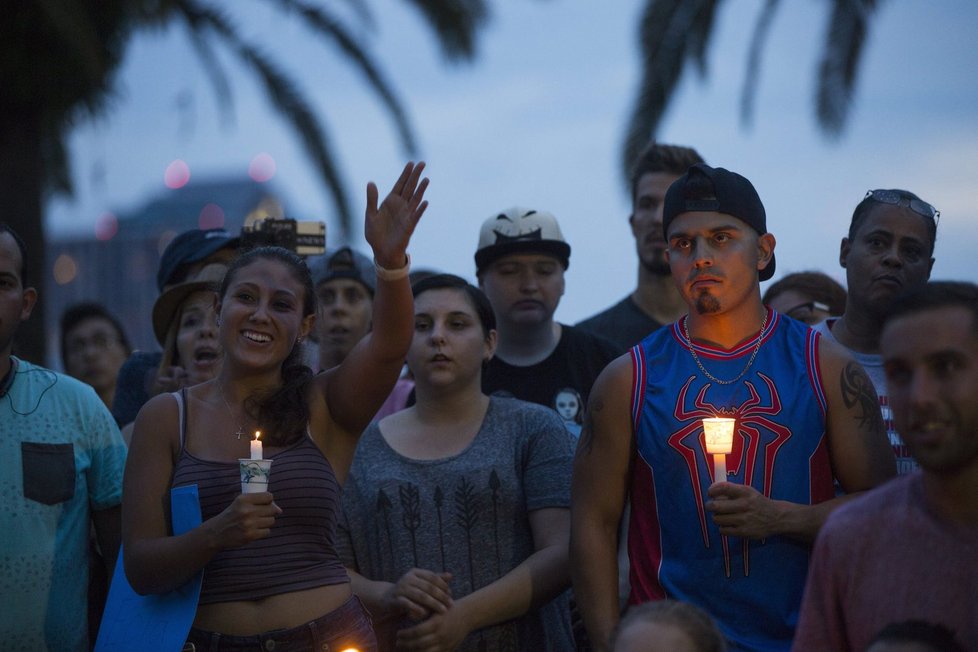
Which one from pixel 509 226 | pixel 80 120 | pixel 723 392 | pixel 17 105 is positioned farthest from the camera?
pixel 80 120

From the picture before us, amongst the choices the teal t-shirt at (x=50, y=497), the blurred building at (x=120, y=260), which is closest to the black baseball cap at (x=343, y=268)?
the teal t-shirt at (x=50, y=497)

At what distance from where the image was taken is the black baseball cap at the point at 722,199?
13.9 feet

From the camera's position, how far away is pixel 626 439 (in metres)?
4.15

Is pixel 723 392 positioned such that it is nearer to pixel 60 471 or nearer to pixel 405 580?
pixel 405 580

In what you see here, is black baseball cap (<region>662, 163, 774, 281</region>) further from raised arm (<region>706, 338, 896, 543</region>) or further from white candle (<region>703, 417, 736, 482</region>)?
white candle (<region>703, 417, 736, 482</region>)

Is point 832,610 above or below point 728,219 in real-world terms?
below

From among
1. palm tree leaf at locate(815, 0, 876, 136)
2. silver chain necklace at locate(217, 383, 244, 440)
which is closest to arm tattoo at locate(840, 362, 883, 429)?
silver chain necklace at locate(217, 383, 244, 440)

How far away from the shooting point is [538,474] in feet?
16.6

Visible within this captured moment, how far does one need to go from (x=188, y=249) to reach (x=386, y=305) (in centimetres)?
251

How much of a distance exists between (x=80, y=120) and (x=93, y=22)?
1.10m

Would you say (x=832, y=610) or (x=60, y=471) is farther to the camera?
(x=60, y=471)

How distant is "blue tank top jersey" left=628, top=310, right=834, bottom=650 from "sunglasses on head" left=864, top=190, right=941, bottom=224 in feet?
3.75

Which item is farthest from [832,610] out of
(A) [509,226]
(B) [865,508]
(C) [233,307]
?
(A) [509,226]

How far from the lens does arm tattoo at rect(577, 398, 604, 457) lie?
4.21 metres
